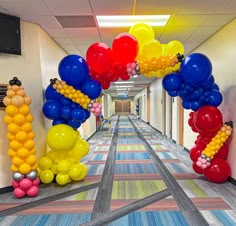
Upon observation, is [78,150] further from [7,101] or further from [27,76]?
[27,76]

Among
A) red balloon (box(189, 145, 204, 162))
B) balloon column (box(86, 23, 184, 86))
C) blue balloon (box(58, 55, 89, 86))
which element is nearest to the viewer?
balloon column (box(86, 23, 184, 86))

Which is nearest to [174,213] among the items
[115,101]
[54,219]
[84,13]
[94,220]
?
[94,220]

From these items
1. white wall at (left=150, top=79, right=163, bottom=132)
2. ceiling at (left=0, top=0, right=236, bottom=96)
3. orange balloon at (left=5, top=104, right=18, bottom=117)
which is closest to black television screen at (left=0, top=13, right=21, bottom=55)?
ceiling at (left=0, top=0, right=236, bottom=96)

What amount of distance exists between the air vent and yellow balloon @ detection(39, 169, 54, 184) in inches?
102

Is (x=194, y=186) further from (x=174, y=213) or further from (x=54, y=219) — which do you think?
(x=54, y=219)

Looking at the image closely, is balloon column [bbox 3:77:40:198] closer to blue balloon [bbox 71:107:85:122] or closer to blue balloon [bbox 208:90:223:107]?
blue balloon [bbox 71:107:85:122]

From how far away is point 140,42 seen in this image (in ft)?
11.2

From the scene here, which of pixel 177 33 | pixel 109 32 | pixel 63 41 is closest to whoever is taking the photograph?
pixel 109 32

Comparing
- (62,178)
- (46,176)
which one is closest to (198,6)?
(62,178)

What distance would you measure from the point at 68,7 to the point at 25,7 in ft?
2.05

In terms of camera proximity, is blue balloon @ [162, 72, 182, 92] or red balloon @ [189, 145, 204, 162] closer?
blue balloon @ [162, 72, 182, 92]

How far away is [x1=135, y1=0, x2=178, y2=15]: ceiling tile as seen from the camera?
2982 mm

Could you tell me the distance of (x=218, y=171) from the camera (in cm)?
366

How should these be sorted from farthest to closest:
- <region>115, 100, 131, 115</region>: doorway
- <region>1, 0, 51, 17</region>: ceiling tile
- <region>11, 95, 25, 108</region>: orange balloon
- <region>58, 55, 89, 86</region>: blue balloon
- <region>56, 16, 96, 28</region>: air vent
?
<region>115, 100, 131, 115</region>: doorway < <region>56, 16, 96, 28</region>: air vent < <region>58, 55, 89, 86</region>: blue balloon < <region>11, 95, 25, 108</region>: orange balloon < <region>1, 0, 51, 17</region>: ceiling tile
